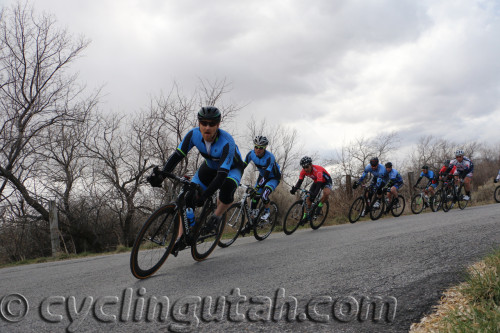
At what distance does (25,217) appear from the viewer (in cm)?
1727

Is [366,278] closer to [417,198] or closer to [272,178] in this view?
[272,178]

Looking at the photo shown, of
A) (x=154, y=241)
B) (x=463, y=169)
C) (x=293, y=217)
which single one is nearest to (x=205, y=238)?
(x=154, y=241)

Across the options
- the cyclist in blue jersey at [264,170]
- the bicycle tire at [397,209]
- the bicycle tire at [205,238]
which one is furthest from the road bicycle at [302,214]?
the bicycle tire at [397,209]

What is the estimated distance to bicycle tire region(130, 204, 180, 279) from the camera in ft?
14.0

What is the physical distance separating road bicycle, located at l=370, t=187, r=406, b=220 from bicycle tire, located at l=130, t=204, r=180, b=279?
1019 cm

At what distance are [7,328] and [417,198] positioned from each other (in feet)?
52.3

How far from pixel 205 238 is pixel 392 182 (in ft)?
34.2

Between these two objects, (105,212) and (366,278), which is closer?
(366,278)

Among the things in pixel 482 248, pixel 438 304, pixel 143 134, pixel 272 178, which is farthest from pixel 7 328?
pixel 143 134

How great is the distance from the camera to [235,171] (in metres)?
5.61

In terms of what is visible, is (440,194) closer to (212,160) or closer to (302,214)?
(302,214)

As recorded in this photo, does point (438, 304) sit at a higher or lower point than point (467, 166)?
lower

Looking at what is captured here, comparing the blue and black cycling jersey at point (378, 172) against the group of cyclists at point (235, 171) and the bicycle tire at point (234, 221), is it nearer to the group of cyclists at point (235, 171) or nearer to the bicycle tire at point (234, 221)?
the group of cyclists at point (235, 171)

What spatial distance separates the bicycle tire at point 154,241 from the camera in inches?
168
